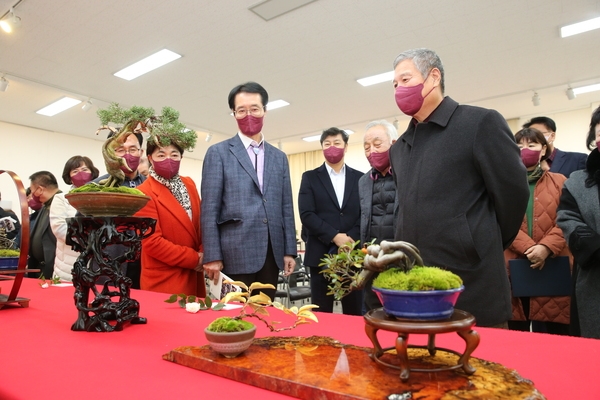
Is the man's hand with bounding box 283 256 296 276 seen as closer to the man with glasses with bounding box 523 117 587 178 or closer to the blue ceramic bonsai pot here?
the blue ceramic bonsai pot

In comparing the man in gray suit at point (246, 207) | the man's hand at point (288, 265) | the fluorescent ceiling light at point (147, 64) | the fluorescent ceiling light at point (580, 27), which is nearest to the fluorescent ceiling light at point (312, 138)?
the fluorescent ceiling light at point (147, 64)

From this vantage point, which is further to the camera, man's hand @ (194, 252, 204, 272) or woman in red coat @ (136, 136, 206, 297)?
man's hand @ (194, 252, 204, 272)

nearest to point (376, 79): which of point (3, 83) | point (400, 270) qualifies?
point (3, 83)

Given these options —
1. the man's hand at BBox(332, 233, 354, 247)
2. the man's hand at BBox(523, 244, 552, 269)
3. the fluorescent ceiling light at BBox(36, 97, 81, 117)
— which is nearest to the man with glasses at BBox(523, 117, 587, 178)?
the man's hand at BBox(523, 244, 552, 269)

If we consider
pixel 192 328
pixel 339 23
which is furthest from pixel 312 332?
pixel 339 23

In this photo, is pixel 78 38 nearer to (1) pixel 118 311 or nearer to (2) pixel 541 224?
(1) pixel 118 311

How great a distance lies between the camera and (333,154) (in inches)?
125

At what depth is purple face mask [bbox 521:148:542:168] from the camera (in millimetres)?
2508

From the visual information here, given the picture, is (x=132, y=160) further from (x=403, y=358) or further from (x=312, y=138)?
(x=312, y=138)

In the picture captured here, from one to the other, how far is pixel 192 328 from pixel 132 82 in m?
5.69

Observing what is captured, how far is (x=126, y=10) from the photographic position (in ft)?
13.5

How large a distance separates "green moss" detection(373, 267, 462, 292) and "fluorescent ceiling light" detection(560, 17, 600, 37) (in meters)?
5.26

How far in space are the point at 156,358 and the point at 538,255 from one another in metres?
2.08

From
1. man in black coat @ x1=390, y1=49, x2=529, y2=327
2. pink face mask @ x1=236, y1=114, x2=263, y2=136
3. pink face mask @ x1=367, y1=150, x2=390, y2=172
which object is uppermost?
pink face mask @ x1=236, y1=114, x2=263, y2=136
